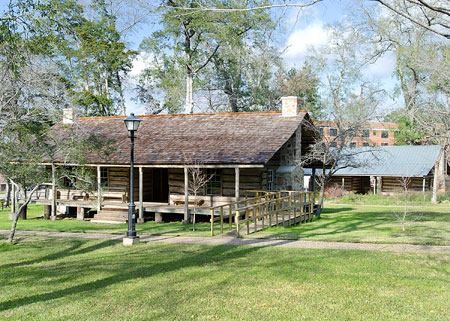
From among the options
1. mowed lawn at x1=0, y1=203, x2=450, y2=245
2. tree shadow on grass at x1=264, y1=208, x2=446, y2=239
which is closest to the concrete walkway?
mowed lawn at x1=0, y1=203, x2=450, y2=245

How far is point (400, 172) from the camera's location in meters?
42.8

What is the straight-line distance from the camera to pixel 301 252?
12906mm

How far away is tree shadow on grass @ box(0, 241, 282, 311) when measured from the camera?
8.55 m

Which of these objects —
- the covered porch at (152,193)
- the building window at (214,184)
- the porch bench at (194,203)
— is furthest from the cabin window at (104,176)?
the building window at (214,184)

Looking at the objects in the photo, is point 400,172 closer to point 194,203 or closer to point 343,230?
point 194,203

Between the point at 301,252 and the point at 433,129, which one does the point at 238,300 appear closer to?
the point at 301,252

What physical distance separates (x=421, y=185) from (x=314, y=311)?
129ft

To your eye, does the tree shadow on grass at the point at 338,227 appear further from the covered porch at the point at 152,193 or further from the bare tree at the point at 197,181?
the bare tree at the point at 197,181

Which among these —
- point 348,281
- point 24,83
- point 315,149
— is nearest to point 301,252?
point 348,281

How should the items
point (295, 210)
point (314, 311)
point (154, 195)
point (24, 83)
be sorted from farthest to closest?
point (154, 195) < point (295, 210) < point (24, 83) < point (314, 311)

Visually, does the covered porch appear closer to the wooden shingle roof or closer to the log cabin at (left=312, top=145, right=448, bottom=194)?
the wooden shingle roof

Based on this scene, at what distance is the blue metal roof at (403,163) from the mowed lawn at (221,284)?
31.3 m

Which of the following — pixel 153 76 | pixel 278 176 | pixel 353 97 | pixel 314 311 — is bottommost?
pixel 314 311

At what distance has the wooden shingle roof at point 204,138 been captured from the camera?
21.3 m
